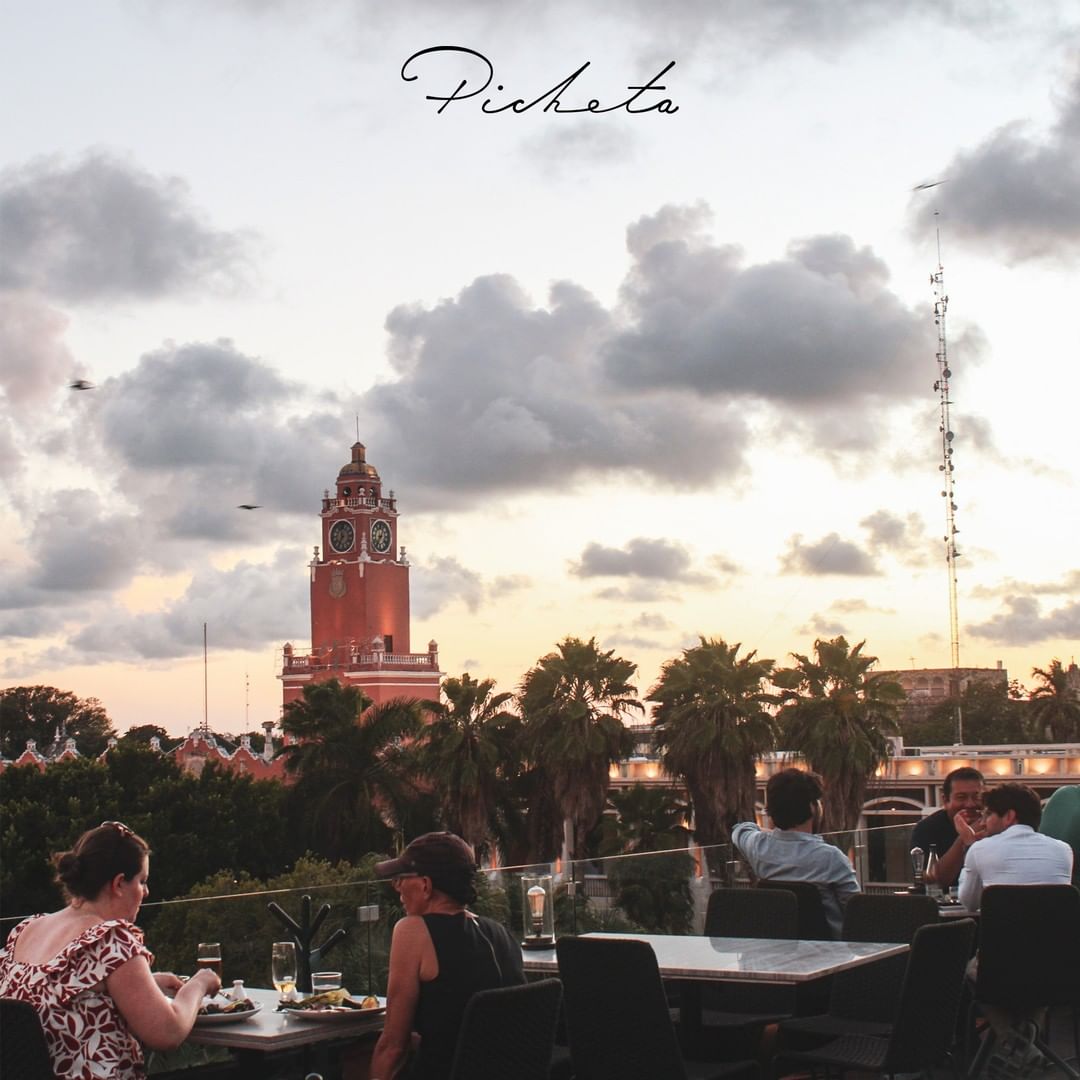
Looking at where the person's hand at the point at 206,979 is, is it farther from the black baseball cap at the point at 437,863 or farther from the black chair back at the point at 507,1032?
the black chair back at the point at 507,1032

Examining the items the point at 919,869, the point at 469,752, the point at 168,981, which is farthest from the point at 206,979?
the point at 469,752

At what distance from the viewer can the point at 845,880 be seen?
738 cm

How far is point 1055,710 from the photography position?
70875 millimetres

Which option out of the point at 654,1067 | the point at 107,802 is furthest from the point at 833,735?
the point at 654,1067

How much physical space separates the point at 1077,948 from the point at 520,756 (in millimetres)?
32704

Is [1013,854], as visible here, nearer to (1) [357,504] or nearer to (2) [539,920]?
(2) [539,920]

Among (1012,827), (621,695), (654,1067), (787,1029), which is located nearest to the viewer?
(654,1067)

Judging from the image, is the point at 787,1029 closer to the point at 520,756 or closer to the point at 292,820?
the point at 520,756

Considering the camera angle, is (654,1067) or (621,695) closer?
(654,1067)

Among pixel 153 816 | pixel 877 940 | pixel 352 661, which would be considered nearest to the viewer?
pixel 877 940

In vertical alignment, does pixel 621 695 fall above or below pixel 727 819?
above

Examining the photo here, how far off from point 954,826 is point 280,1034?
16.3ft

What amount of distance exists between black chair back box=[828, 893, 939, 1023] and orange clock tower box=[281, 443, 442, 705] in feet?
254

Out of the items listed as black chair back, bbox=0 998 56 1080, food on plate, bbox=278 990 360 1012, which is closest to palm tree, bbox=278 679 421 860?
food on plate, bbox=278 990 360 1012
